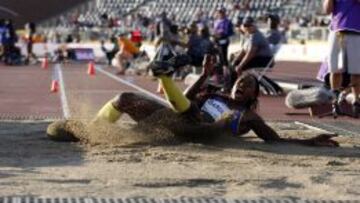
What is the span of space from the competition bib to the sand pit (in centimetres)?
24

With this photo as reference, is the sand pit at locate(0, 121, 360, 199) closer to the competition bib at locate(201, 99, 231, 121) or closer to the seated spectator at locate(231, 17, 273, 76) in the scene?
the competition bib at locate(201, 99, 231, 121)

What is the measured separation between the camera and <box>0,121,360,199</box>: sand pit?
5.30 metres

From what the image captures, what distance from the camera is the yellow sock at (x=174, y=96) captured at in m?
7.12

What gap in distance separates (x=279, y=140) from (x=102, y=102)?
555 cm

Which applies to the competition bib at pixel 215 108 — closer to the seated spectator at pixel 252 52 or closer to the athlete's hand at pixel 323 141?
the athlete's hand at pixel 323 141

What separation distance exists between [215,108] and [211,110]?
1.6 inches

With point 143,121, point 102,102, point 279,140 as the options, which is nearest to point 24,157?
point 143,121

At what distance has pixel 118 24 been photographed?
5297 cm

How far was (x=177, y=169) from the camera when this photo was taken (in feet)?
20.0

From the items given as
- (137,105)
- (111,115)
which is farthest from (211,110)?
(111,115)

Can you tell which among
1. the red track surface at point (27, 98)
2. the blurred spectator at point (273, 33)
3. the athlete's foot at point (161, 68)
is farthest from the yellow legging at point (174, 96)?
the blurred spectator at point (273, 33)

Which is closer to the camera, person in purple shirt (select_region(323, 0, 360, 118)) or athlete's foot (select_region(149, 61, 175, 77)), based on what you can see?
athlete's foot (select_region(149, 61, 175, 77))

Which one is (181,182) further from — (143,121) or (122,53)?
(122,53)

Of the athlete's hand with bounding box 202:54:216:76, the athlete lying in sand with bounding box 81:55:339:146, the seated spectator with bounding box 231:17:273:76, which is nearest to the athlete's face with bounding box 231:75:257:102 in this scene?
the athlete lying in sand with bounding box 81:55:339:146
